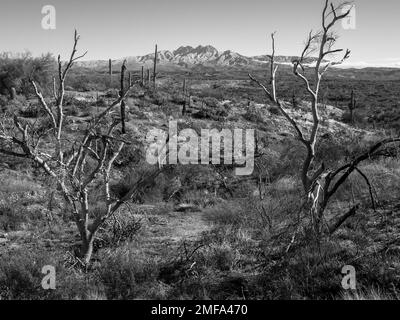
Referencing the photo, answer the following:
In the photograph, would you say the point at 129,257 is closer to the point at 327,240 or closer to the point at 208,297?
the point at 208,297

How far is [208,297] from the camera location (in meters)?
5.91

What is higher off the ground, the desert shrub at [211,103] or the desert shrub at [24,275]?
the desert shrub at [211,103]

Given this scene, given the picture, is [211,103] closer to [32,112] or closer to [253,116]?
[253,116]

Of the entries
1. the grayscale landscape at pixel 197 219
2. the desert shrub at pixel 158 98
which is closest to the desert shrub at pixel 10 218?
the grayscale landscape at pixel 197 219

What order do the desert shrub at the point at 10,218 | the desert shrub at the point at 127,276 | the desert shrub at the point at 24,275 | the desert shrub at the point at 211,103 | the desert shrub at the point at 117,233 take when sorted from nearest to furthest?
the desert shrub at the point at 24,275 → the desert shrub at the point at 127,276 → the desert shrub at the point at 117,233 → the desert shrub at the point at 10,218 → the desert shrub at the point at 211,103

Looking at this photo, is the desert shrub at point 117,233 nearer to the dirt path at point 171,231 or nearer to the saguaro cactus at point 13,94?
the dirt path at point 171,231

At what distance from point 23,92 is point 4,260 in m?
18.4

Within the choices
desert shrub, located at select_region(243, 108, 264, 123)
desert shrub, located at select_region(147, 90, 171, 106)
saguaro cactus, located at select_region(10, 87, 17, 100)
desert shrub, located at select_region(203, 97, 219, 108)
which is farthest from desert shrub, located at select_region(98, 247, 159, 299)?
desert shrub, located at select_region(203, 97, 219, 108)

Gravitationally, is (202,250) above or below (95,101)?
below

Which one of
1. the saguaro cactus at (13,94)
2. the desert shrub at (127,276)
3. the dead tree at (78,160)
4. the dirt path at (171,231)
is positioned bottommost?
the dirt path at (171,231)

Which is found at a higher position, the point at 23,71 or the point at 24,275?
the point at 23,71

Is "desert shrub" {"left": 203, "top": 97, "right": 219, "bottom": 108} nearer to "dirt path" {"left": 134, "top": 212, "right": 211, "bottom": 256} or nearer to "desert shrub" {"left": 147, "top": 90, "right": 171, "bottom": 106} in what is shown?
"desert shrub" {"left": 147, "top": 90, "right": 171, "bottom": 106}

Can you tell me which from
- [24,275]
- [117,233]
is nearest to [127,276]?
[24,275]

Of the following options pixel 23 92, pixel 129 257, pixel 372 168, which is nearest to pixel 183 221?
pixel 129 257
